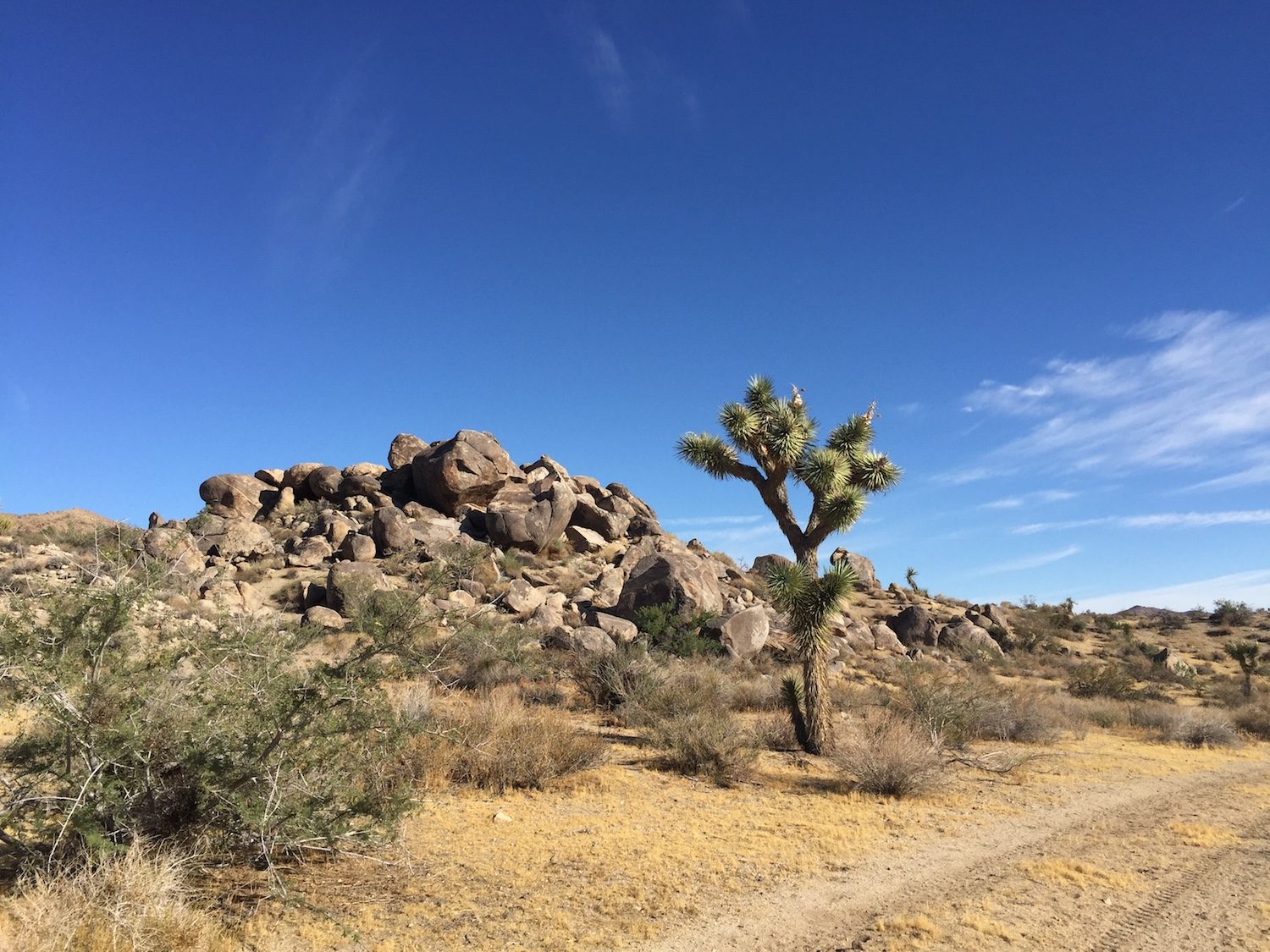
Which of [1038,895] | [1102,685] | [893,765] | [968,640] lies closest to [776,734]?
[893,765]

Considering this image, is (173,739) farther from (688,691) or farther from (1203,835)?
(688,691)

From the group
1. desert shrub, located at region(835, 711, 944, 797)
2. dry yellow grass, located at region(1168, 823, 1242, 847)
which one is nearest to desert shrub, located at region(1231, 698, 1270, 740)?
dry yellow grass, located at region(1168, 823, 1242, 847)

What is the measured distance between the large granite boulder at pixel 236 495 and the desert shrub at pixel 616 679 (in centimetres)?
2858

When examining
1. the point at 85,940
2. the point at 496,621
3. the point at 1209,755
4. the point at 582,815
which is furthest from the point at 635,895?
the point at 496,621

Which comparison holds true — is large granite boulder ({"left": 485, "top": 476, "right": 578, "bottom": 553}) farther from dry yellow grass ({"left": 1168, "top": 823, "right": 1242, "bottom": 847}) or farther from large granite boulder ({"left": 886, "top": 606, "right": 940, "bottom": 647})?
dry yellow grass ({"left": 1168, "top": 823, "right": 1242, "bottom": 847})

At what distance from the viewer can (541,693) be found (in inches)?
648

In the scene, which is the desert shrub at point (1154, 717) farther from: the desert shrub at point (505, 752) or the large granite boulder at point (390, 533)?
the large granite boulder at point (390, 533)

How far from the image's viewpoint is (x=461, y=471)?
38125mm

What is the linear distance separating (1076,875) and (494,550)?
29.0 metres

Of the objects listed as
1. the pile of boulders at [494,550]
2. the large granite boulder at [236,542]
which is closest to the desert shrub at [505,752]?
the pile of boulders at [494,550]

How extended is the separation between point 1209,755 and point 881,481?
30.0 ft

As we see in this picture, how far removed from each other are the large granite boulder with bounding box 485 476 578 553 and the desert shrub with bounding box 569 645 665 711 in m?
18.4

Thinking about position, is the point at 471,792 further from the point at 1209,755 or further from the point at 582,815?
the point at 1209,755

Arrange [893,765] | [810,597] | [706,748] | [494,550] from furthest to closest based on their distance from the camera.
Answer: [494,550] < [810,597] < [706,748] < [893,765]
